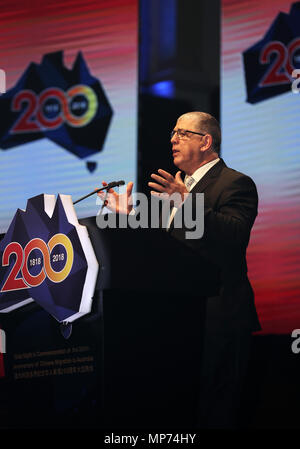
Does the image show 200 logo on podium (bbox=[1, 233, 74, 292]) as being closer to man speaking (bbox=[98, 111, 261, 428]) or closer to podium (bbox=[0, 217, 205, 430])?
podium (bbox=[0, 217, 205, 430])

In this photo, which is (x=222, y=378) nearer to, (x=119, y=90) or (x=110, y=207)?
(x=110, y=207)

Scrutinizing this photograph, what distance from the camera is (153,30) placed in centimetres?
503

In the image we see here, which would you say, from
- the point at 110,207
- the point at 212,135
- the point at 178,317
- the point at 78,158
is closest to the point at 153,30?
the point at 78,158

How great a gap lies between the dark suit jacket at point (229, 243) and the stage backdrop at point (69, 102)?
196 cm

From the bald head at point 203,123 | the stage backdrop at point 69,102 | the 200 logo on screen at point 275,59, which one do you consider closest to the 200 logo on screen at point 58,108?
the stage backdrop at point 69,102

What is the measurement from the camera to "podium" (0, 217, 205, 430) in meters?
2.15

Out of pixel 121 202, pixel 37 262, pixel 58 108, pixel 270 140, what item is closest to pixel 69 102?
pixel 58 108

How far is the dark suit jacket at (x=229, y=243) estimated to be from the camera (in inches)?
101

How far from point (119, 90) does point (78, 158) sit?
56 cm

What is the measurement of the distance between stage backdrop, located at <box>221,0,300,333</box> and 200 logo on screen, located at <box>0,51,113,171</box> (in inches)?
36.1

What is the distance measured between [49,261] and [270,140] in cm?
244

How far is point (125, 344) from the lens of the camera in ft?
7.16

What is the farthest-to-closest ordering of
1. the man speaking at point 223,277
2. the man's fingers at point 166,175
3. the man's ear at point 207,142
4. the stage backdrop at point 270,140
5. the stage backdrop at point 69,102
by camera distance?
1. the stage backdrop at point 69,102
2. the stage backdrop at point 270,140
3. the man's ear at point 207,142
4. the man speaking at point 223,277
5. the man's fingers at point 166,175

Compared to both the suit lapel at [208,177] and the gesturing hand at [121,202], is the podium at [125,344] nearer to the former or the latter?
the gesturing hand at [121,202]
